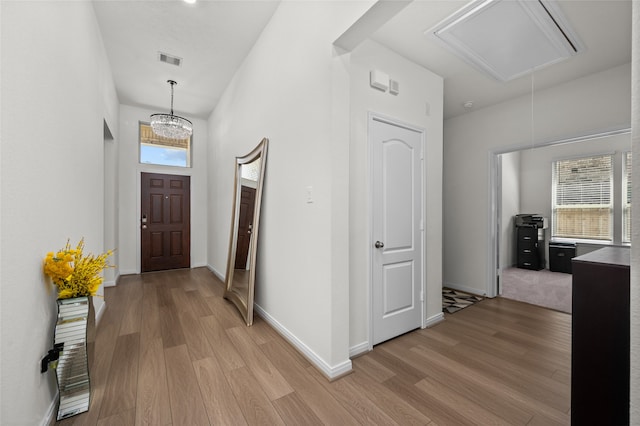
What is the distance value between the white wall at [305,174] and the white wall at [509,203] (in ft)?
18.1

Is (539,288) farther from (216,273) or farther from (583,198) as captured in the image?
(216,273)

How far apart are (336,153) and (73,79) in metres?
2.07

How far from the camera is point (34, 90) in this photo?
141 centimetres

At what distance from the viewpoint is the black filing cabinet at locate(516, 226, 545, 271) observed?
5867 mm

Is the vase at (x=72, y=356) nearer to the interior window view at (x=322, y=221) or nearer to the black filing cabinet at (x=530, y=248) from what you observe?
the interior window view at (x=322, y=221)

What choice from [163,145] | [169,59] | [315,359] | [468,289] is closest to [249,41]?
[169,59]

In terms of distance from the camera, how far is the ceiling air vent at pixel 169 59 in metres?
3.46

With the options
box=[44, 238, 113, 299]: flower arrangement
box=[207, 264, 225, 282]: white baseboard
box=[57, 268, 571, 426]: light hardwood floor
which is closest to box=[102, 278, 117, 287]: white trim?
box=[57, 268, 571, 426]: light hardwood floor

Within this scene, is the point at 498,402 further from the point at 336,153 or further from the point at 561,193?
the point at 561,193

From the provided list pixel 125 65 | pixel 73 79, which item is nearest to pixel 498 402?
pixel 73 79

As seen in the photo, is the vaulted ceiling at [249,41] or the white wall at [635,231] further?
the vaulted ceiling at [249,41]

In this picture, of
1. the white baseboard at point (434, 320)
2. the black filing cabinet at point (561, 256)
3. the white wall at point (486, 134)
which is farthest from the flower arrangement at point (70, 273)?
the black filing cabinet at point (561, 256)

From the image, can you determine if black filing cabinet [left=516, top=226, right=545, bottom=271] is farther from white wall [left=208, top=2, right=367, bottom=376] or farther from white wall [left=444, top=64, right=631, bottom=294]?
white wall [left=208, top=2, right=367, bottom=376]

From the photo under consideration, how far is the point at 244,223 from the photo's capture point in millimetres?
3432
